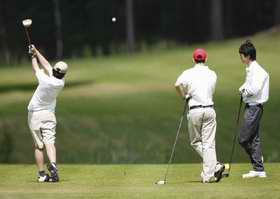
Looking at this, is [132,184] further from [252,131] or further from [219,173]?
[252,131]

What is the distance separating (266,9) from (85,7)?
13.1 meters

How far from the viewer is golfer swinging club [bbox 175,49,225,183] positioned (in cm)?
1299

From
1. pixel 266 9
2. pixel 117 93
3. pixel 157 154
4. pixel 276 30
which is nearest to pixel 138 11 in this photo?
pixel 266 9

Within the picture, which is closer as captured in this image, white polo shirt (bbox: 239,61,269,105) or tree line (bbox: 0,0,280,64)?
white polo shirt (bbox: 239,61,269,105)

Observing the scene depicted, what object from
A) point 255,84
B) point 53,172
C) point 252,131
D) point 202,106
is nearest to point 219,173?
point 252,131

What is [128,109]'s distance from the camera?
33500mm

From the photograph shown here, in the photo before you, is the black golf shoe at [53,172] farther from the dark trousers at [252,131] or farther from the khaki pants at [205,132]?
the dark trousers at [252,131]

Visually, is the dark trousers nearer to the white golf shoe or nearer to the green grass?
the white golf shoe

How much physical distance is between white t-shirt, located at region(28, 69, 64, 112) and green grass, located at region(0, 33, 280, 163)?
431 inches

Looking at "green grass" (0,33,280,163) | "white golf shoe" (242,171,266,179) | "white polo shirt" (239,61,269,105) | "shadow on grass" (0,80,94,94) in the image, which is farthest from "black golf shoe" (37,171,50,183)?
"shadow on grass" (0,80,94,94)

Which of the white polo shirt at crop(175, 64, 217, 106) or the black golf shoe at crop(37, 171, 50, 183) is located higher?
the white polo shirt at crop(175, 64, 217, 106)

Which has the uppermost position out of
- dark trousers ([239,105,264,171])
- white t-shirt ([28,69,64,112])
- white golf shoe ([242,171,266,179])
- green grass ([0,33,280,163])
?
white t-shirt ([28,69,64,112])

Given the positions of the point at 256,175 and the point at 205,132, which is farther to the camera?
the point at 256,175

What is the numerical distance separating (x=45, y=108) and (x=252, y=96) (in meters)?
2.87
